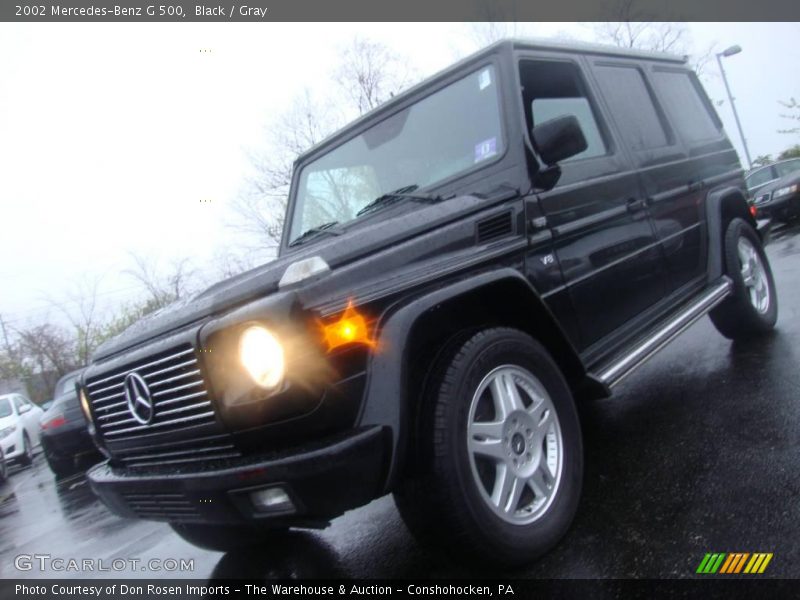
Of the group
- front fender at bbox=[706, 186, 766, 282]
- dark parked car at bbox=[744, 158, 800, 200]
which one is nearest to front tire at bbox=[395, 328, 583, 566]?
front fender at bbox=[706, 186, 766, 282]

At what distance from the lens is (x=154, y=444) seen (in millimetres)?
2430

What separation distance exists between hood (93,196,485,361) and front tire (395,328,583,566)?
1.75 feet

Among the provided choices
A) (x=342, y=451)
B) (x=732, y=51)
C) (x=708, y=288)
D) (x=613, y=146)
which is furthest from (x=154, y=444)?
(x=732, y=51)

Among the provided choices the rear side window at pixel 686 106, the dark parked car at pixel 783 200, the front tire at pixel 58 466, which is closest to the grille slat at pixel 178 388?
the rear side window at pixel 686 106

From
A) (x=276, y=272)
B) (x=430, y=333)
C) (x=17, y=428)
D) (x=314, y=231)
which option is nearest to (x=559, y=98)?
(x=314, y=231)

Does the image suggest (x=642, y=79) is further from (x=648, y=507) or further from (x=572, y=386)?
(x=648, y=507)

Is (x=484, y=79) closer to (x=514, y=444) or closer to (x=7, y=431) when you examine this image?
(x=514, y=444)

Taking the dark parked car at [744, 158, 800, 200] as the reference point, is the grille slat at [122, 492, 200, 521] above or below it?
above

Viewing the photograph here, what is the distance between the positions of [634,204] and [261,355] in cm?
259

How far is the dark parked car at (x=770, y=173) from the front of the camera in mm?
15677

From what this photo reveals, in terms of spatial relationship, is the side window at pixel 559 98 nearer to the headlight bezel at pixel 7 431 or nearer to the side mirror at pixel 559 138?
the side mirror at pixel 559 138

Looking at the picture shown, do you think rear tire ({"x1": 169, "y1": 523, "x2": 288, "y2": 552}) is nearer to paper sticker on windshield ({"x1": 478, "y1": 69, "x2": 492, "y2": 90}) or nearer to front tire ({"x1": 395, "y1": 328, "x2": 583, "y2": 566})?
front tire ({"x1": 395, "y1": 328, "x2": 583, "y2": 566})

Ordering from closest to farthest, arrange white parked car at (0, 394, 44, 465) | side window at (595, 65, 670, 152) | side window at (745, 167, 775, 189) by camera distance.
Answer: side window at (595, 65, 670, 152)
white parked car at (0, 394, 44, 465)
side window at (745, 167, 775, 189)

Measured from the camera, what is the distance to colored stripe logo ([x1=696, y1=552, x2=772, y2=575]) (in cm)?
208
